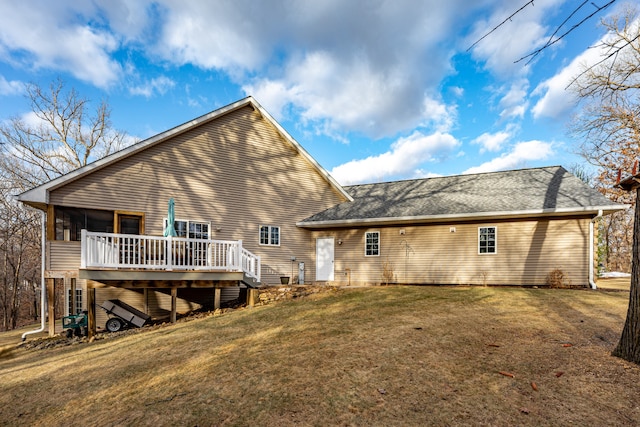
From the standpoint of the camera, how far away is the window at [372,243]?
15.1m

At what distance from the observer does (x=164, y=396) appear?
15.4 feet

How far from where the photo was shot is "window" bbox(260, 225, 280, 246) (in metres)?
14.2

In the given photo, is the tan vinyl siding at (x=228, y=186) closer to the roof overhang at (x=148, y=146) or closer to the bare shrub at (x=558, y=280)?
the roof overhang at (x=148, y=146)

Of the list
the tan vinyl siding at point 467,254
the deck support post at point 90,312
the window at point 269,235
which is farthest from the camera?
the window at point 269,235

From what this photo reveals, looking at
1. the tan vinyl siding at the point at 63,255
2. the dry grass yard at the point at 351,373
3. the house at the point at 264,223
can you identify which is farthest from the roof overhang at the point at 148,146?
the dry grass yard at the point at 351,373

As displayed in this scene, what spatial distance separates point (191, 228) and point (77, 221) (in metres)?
3.60

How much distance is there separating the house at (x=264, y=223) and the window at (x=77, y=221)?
1.4 inches

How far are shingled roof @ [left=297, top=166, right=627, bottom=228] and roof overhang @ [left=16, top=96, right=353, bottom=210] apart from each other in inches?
84.2

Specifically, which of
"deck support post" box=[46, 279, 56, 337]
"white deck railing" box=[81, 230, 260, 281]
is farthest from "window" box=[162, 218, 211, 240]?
"deck support post" box=[46, 279, 56, 337]

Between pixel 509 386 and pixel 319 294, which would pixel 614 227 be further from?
pixel 509 386

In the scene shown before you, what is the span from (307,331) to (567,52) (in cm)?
788

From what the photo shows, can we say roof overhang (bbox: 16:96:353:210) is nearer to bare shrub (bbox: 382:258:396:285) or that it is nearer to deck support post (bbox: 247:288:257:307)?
bare shrub (bbox: 382:258:396:285)

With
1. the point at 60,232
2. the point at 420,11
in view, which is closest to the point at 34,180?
the point at 60,232

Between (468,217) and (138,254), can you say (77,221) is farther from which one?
(468,217)
